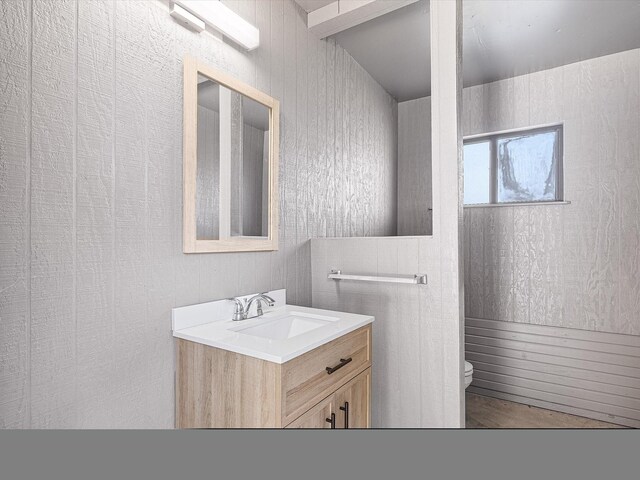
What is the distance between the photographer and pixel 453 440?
72 centimetres

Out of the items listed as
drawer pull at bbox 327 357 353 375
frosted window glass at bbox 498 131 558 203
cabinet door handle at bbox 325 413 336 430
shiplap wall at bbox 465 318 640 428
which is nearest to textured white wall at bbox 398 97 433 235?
frosted window glass at bbox 498 131 558 203

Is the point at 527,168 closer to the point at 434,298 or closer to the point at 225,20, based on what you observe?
the point at 434,298

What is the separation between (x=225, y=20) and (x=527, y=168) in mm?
2005

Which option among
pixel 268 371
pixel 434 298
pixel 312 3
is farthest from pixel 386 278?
pixel 312 3

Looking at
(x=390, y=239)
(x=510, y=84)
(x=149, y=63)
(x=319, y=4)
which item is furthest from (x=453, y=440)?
(x=510, y=84)

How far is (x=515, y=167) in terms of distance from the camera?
237cm

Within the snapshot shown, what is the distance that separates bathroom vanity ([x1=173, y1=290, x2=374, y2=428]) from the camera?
91cm

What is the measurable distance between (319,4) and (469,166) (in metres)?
1.45

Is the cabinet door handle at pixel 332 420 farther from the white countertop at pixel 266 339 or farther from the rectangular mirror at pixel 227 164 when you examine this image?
the rectangular mirror at pixel 227 164

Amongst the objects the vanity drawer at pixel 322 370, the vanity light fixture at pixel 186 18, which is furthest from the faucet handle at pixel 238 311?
the vanity light fixture at pixel 186 18

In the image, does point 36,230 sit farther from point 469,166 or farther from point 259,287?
point 469,166

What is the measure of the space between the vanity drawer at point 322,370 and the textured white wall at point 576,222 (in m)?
1.46

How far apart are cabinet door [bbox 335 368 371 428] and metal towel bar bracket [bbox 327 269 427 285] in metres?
0.36

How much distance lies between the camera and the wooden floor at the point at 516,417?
78.2 inches
